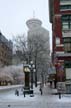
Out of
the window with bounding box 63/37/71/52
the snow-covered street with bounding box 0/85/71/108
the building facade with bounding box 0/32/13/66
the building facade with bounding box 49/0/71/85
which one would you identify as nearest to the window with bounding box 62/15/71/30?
the building facade with bounding box 49/0/71/85

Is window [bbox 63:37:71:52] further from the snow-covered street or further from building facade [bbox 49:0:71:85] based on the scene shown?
the snow-covered street

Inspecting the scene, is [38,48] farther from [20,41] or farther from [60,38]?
[60,38]

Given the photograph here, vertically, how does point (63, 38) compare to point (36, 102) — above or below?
above

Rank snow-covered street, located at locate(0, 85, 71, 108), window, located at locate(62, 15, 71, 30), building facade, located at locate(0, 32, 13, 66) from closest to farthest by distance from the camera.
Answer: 1. snow-covered street, located at locate(0, 85, 71, 108)
2. window, located at locate(62, 15, 71, 30)
3. building facade, located at locate(0, 32, 13, 66)

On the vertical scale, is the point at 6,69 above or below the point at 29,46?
below

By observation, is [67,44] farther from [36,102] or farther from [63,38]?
[36,102]

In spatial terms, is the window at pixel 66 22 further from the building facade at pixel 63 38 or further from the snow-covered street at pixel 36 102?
the snow-covered street at pixel 36 102

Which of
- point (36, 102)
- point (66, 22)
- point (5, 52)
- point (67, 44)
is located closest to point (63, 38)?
point (67, 44)

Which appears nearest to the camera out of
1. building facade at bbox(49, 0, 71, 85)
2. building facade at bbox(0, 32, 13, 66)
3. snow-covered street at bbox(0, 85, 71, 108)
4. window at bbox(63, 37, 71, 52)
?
snow-covered street at bbox(0, 85, 71, 108)

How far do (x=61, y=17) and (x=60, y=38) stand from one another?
327 centimetres

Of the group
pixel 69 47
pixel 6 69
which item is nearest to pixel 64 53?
pixel 69 47

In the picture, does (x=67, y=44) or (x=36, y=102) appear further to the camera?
(x=67, y=44)

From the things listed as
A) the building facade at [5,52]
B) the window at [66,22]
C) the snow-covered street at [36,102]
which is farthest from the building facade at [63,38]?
the building facade at [5,52]

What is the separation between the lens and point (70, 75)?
49594 millimetres
